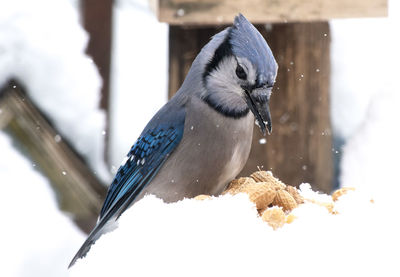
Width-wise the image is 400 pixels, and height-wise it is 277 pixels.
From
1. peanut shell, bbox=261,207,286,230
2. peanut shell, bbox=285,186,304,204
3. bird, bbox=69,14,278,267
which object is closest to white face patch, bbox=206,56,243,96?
bird, bbox=69,14,278,267

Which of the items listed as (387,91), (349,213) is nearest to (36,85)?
(387,91)

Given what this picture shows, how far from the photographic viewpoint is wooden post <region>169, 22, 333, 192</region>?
1390 millimetres

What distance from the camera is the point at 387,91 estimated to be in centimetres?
159

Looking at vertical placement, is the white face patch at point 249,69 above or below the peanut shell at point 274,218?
above

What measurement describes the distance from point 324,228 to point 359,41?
1080 millimetres

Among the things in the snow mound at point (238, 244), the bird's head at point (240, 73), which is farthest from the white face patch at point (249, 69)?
the snow mound at point (238, 244)

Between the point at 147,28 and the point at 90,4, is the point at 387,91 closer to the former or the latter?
the point at 147,28

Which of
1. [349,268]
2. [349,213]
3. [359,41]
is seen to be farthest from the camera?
[359,41]

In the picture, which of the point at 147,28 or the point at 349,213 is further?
the point at 147,28

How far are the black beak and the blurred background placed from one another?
362 mm

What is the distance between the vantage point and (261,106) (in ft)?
3.31

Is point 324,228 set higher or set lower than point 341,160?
higher

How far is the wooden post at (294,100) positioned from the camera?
1390 millimetres

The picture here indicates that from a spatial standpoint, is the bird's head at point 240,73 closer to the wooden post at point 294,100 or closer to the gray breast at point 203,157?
the gray breast at point 203,157
